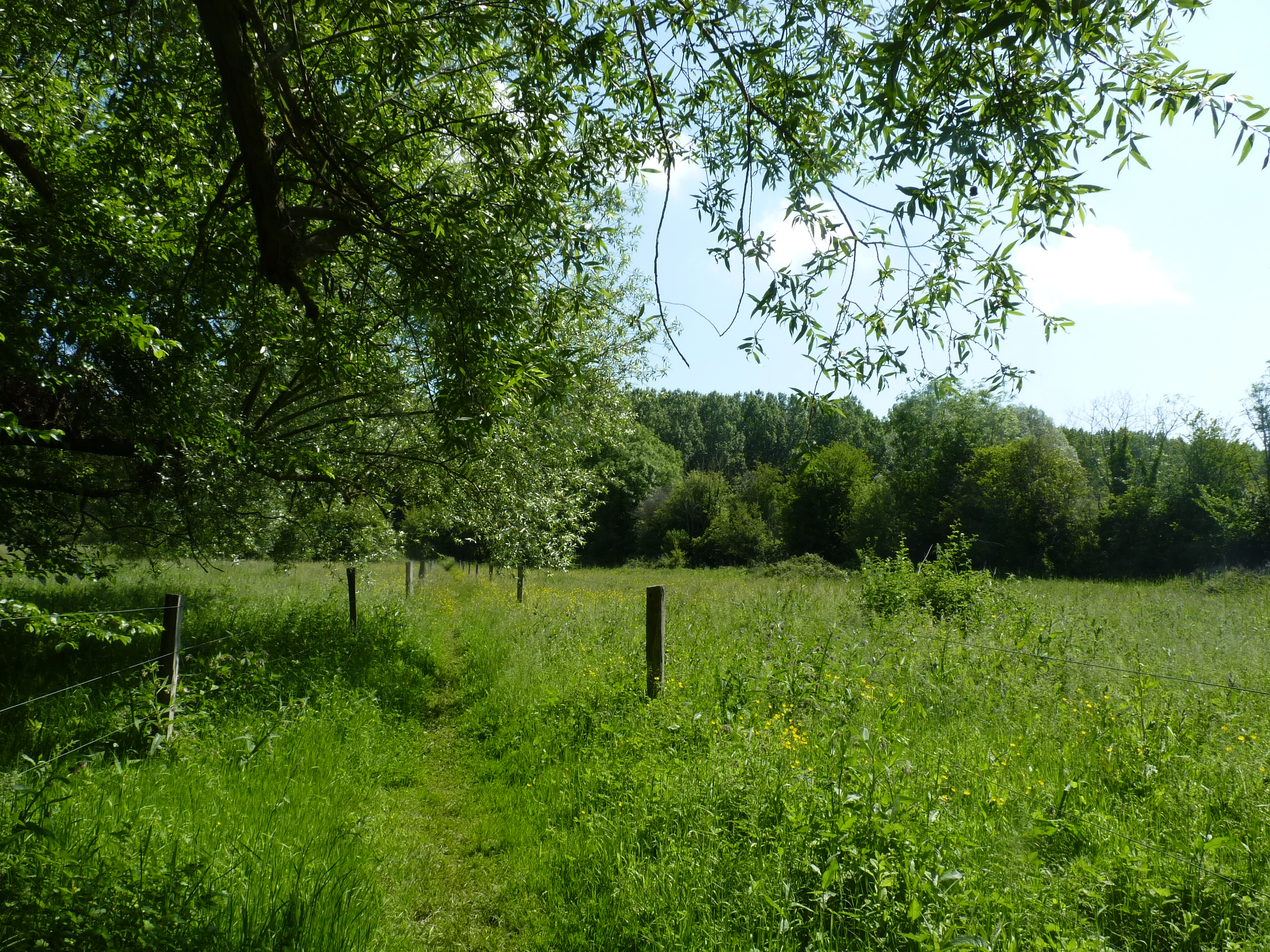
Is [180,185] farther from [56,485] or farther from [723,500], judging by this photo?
[723,500]

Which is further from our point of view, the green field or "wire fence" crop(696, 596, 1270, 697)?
"wire fence" crop(696, 596, 1270, 697)

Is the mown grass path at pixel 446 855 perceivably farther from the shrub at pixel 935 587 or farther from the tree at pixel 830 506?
the tree at pixel 830 506

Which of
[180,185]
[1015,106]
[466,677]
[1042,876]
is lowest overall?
[466,677]

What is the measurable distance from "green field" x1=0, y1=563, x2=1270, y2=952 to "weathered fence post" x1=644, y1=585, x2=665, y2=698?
0.25 metres

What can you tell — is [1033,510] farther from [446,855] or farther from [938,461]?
[446,855]

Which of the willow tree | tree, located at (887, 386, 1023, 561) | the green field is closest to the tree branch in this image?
the willow tree

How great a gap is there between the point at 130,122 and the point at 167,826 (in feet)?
18.3

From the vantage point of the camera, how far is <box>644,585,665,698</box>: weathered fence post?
21.6 ft

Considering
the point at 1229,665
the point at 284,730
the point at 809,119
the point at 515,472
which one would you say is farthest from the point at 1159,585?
the point at 284,730

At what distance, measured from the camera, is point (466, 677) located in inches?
374

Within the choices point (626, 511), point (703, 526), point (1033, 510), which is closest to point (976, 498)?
point (1033, 510)

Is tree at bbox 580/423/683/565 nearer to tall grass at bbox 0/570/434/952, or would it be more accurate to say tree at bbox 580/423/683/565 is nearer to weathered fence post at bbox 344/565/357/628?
weathered fence post at bbox 344/565/357/628

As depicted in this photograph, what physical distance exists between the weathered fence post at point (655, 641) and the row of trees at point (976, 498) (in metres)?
8.18

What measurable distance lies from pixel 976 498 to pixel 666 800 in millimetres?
38785
